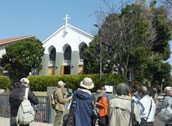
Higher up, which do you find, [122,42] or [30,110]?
[122,42]

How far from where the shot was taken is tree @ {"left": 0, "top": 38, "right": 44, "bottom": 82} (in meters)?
51.3

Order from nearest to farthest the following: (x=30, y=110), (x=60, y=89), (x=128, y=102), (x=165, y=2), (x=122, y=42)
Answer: (x=128, y=102)
(x=30, y=110)
(x=60, y=89)
(x=165, y=2)
(x=122, y=42)

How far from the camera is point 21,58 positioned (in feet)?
169

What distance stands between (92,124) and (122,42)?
24.4m

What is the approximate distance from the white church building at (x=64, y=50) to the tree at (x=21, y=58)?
4.43 metres

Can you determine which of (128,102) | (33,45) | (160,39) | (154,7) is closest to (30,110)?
(128,102)

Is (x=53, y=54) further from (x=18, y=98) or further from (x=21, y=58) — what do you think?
(x=18, y=98)

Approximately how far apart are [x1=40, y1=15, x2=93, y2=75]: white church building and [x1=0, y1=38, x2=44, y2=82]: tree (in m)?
4.43

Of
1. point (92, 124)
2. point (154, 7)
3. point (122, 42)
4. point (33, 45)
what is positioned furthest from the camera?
point (33, 45)

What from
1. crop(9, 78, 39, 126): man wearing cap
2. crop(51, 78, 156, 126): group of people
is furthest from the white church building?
crop(51, 78, 156, 126): group of people

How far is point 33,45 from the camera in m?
51.9

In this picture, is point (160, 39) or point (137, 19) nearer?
point (137, 19)

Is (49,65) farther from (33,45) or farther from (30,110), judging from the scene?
(30,110)

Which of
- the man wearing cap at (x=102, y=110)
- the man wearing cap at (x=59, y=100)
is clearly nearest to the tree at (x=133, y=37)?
the man wearing cap at (x=59, y=100)
